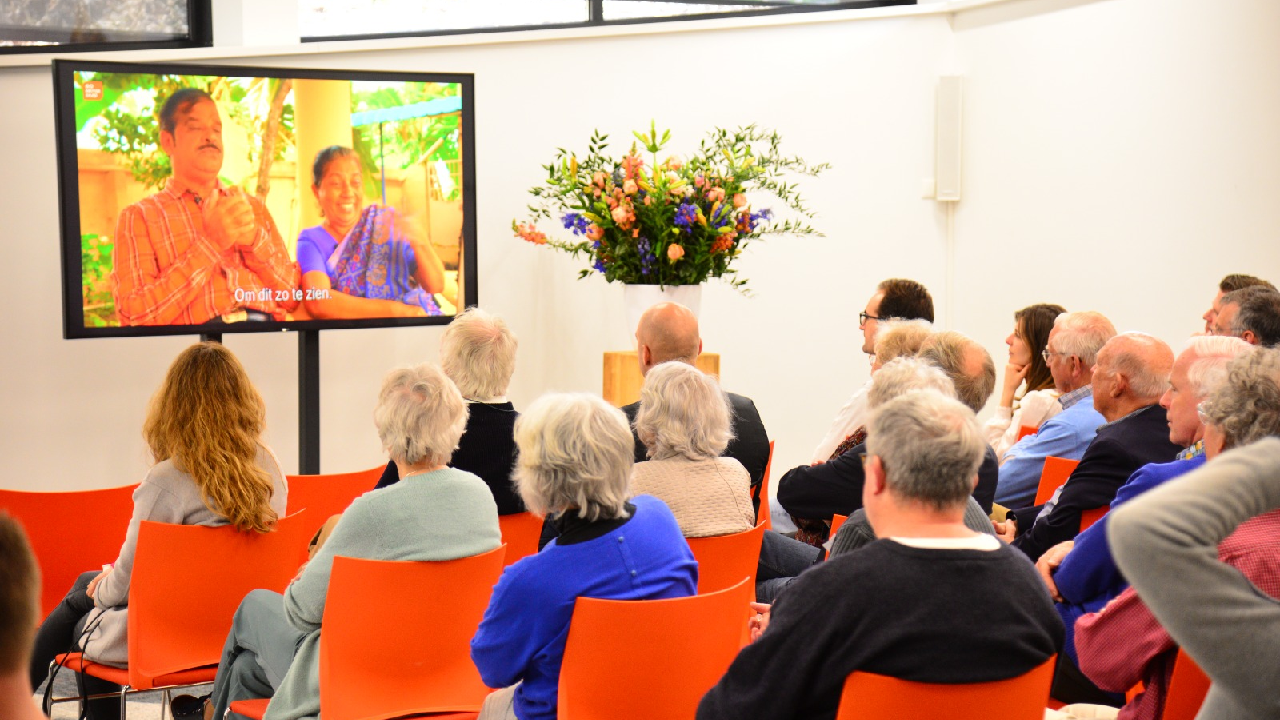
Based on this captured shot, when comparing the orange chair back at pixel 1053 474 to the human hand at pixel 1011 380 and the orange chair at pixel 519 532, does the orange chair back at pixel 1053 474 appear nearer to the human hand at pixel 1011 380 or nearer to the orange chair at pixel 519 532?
the human hand at pixel 1011 380

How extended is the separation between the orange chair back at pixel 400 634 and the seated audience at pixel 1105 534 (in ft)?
4.29

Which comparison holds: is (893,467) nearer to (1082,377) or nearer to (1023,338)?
(1082,377)

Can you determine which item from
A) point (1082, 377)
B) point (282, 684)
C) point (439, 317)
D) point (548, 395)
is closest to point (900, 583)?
point (548, 395)

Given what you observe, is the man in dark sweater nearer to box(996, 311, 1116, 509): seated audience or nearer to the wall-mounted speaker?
box(996, 311, 1116, 509): seated audience

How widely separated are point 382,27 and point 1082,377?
13.4 ft

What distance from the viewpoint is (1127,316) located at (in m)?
6.26

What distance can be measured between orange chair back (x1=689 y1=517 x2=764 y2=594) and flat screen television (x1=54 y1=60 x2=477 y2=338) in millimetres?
2969

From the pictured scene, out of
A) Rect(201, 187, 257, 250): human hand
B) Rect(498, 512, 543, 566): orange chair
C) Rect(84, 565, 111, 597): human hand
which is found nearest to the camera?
Rect(84, 565, 111, 597): human hand

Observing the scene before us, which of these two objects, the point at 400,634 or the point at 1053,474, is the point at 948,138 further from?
the point at 400,634

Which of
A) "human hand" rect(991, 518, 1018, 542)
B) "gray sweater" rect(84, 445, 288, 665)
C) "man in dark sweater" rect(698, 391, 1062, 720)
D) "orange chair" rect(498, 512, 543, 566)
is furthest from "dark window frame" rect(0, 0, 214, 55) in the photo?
"man in dark sweater" rect(698, 391, 1062, 720)

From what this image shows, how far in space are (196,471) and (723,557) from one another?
4.58 ft

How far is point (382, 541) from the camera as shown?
277 centimetres

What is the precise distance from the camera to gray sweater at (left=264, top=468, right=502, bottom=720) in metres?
2.77

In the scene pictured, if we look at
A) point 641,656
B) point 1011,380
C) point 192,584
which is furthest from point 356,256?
point 641,656
